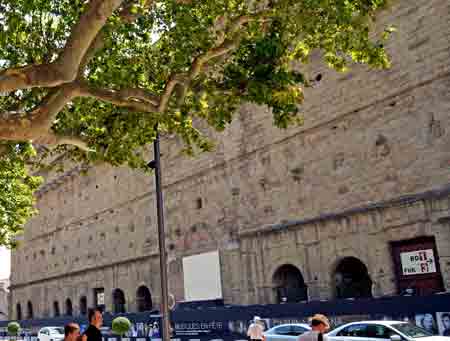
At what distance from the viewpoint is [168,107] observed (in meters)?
12.2

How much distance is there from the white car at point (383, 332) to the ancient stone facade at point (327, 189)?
568 cm

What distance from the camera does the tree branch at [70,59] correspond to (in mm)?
8359

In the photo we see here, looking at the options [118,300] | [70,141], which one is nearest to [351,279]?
[70,141]

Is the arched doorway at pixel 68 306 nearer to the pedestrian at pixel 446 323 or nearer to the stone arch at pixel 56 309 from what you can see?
the stone arch at pixel 56 309

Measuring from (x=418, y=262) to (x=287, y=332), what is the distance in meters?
5.50

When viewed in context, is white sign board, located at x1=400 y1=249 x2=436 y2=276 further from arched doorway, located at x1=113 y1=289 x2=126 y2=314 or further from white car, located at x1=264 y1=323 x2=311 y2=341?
arched doorway, located at x1=113 y1=289 x2=126 y2=314

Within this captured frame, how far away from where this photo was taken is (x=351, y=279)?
21562 mm

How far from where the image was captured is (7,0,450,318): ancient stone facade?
60.6 feet

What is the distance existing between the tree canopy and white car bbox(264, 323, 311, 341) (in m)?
5.97

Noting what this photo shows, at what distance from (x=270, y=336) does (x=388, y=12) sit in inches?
472

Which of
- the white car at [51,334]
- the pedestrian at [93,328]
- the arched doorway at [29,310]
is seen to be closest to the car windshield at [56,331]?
the white car at [51,334]

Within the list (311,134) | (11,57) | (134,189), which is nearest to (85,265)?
(134,189)

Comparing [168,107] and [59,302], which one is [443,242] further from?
[59,302]

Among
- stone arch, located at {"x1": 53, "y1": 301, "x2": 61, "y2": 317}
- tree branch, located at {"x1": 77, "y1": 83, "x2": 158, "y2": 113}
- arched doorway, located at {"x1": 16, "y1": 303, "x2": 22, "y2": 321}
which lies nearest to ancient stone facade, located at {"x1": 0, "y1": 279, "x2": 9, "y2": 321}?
arched doorway, located at {"x1": 16, "y1": 303, "x2": 22, "y2": 321}
